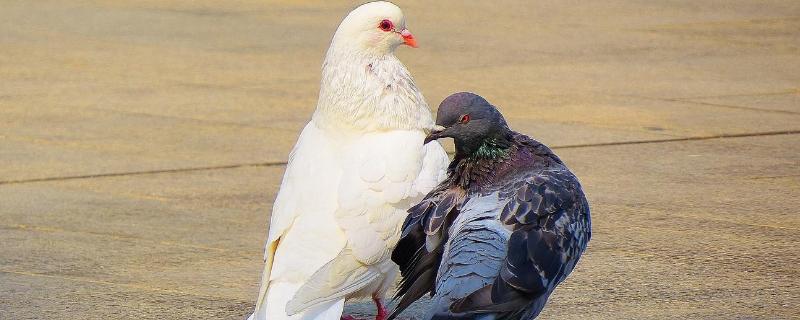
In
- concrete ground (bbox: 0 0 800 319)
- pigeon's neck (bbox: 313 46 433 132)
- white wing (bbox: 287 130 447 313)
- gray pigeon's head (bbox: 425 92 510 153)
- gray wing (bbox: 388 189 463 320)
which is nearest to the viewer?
gray wing (bbox: 388 189 463 320)

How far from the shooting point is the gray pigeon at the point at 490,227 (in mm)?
4879

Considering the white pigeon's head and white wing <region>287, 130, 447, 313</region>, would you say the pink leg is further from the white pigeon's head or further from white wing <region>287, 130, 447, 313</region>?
the white pigeon's head

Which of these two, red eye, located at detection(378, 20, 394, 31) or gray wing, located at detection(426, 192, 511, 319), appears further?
red eye, located at detection(378, 20, 394, 31)

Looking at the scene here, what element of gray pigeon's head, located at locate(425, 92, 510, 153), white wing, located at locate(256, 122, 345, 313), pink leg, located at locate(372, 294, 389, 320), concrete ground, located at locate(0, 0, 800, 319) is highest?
gray pigeon's head, located at locate(425, 92, 510, 153)

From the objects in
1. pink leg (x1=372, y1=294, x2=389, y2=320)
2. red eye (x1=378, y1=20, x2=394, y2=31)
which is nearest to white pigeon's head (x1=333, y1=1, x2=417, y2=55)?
red eye (x1=378, y1=20, x2=394, y2=31)

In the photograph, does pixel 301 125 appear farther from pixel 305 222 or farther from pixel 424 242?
pixel 424 242

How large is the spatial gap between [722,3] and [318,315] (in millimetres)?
13311

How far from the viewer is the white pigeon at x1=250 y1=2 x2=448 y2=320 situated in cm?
556

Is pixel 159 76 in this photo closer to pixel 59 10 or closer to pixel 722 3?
pixel 59 10

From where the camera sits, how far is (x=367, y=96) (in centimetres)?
620

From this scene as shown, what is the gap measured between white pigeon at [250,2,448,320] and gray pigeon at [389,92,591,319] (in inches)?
12.0

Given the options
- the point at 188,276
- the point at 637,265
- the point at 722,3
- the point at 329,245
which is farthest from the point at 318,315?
the point at 722,3

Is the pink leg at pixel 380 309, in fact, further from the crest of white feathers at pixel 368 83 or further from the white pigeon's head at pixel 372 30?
the white pigeon's head at pixel 372 30

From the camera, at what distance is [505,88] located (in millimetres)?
12250
